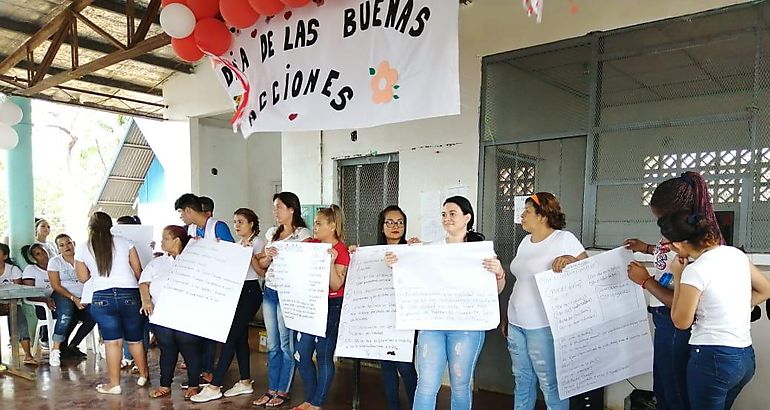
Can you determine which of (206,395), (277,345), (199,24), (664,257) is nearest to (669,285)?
(664,257)

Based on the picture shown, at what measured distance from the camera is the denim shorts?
3.48 metres

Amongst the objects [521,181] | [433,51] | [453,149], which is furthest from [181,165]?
[433,51]

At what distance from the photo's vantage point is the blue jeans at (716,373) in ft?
5.84

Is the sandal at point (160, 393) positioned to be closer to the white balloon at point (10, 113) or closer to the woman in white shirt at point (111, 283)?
the woman in white shirt at point (111, 283)

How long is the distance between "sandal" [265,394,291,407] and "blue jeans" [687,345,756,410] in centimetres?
240

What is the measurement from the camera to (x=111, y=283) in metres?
3.48

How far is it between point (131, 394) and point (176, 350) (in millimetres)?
493

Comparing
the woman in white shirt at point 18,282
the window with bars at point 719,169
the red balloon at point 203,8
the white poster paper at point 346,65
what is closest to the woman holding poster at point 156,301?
the white poster paper at point 346,65

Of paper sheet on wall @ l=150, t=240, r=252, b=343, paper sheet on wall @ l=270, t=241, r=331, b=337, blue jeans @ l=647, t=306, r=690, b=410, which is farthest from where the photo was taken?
paper sheet on wall @ l=150, t=240, r=252, b=343

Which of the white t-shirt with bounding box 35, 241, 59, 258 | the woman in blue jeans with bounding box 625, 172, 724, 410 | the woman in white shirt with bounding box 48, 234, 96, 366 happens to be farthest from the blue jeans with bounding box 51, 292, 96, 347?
the woman in blue jeans with bounding box 625, 172, 724, 410

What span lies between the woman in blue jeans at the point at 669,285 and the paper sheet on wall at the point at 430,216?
1.70 m

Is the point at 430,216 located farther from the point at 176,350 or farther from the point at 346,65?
the point at 176,350

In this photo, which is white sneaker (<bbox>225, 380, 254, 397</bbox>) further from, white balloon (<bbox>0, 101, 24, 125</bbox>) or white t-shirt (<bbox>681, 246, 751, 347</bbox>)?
white balloon (<bbox>0, 101, 24, 125</bbox>)

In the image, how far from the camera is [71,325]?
15.3 feet
